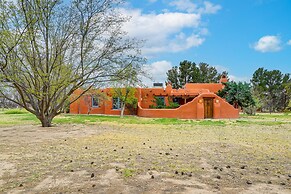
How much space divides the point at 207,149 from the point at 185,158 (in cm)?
161

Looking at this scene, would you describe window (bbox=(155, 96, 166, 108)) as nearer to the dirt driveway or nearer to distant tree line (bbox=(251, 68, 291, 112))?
distant tree line (bbox=(251, 68, 291, 112))

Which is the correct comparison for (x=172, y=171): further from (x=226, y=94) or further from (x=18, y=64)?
(x=226, y=94)

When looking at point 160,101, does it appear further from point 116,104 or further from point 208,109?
point 208,109

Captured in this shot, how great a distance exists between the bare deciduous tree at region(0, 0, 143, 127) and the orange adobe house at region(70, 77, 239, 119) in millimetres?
6889

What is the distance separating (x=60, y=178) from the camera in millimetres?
5121

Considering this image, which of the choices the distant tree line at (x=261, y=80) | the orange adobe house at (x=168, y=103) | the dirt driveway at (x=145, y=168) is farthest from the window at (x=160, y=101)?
the dirt driveway at (x=145, y=168)

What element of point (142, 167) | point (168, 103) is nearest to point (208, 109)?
point (168, 103)

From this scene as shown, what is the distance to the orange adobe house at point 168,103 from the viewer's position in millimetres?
26438

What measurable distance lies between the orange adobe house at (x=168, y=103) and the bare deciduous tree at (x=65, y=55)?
689 cm

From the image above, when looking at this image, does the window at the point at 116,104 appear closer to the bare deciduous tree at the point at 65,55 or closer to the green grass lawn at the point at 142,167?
the bare deciduous tree at the point at 65,55

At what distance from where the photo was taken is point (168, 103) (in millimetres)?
31406

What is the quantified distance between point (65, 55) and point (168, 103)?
1773 centimetres

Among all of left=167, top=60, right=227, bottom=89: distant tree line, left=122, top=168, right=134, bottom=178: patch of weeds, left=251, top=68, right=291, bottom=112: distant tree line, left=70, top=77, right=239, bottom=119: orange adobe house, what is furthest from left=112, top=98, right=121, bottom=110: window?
left=122, top=168, right=134, bottom=178: patch of weeds

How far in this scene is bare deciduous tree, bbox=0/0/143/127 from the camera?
45.0 feet
